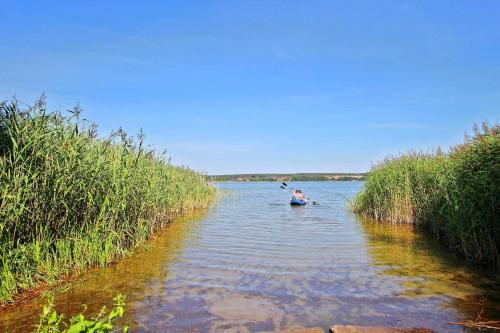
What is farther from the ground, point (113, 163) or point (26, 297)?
point (113, 163)

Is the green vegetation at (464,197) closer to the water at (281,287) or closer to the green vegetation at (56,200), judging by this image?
the water at (281,287)

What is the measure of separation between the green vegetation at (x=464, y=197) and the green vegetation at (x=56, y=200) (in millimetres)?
8838

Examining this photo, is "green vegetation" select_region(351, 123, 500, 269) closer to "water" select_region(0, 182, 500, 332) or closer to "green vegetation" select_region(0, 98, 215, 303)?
"water" select_region(0, 182, 500, 332)

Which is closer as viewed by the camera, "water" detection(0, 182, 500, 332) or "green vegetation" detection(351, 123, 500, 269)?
"water" detection(0, 182, 500, 332)

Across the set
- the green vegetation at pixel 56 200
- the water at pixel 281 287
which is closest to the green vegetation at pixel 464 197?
the water at pixel 281 287

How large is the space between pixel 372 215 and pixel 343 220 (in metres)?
1.87

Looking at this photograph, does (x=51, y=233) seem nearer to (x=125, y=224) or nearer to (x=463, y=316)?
(x=125, y=224)

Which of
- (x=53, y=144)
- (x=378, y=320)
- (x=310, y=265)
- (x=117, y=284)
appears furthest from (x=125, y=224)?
(x=378, y=320)

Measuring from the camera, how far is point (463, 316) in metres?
7.06

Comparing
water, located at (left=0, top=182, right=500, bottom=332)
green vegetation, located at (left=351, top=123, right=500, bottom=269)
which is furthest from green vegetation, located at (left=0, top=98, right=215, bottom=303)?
green vegetation, located at (left=351, top=123, right=500, bottom=269)

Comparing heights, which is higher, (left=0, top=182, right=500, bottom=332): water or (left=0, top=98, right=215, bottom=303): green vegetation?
(left=0, top=98, right=215, bottom=303): green vegetation

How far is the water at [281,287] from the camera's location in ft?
22.9

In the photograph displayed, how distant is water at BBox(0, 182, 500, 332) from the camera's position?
22.9ft

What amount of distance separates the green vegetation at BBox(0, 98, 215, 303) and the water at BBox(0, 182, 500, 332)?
58 cm
